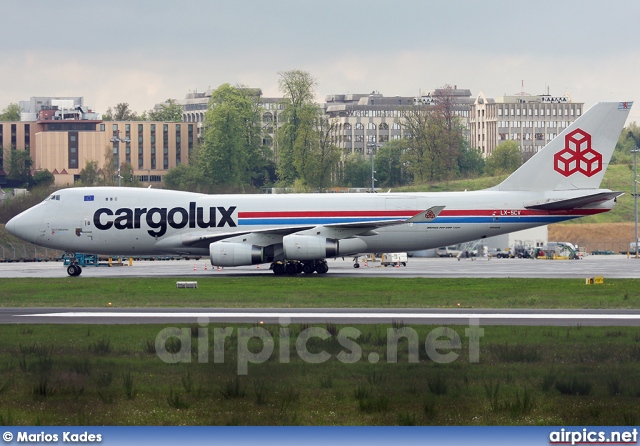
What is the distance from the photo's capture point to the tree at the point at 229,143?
137750 mm

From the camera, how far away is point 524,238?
100438mm

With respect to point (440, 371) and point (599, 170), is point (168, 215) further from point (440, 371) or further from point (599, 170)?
point (440, 371)

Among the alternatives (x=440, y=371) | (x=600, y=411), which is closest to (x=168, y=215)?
(x=440, y=371)

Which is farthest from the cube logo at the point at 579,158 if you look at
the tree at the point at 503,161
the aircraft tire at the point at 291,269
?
the tree at the point at 503,161

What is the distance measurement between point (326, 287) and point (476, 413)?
82.3 ft

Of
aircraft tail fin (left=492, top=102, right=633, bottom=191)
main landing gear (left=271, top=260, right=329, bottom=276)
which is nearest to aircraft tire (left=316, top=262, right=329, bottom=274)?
main landing gear (left=271, top=260, right=329, bottom=276)

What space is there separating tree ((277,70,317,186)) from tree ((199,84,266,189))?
544 centimetres

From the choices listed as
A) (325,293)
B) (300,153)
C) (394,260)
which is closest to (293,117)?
(300,153)

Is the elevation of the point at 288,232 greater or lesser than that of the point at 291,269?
greater

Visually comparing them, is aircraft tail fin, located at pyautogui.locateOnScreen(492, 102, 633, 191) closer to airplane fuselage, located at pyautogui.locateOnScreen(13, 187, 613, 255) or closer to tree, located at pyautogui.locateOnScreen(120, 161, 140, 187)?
airplane fuselage, located at pyautogui.locateOnScreen(13, 187, 613, 255)

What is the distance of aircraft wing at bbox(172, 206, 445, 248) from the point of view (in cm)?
5047

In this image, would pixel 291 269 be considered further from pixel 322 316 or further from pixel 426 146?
pixel 426 146

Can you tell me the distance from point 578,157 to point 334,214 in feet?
44.7

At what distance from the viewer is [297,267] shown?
52.7 m
